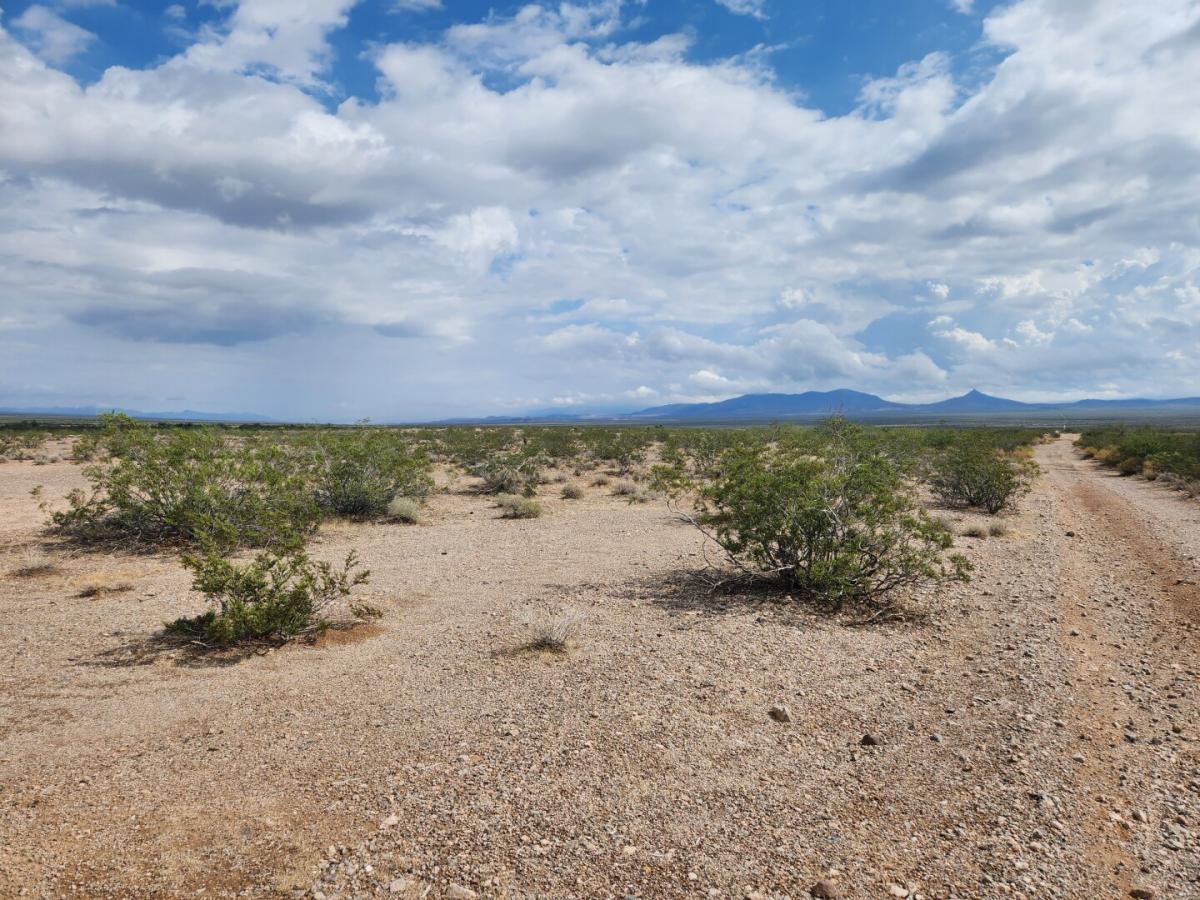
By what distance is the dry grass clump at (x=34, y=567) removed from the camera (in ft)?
34.6

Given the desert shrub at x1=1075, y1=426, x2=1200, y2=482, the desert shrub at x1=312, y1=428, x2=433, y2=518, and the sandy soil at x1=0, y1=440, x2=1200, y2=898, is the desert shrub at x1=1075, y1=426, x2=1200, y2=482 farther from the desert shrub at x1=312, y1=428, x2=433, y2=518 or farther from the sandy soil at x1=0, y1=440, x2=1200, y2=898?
the desert shrub at x1=312, y1=428, x2=433, y2=518

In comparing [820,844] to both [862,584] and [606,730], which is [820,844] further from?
[862,584]

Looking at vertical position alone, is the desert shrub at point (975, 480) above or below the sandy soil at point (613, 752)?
above

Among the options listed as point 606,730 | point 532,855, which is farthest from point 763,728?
point 532,855

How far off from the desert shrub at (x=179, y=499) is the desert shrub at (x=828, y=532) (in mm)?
8325

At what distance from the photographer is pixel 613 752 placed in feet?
16.4

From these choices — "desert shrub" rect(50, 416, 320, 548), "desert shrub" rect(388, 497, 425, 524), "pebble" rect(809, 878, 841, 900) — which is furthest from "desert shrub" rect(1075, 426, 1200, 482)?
"desert shrub" rect(50, 416, 320, 548)

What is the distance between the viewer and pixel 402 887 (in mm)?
3602

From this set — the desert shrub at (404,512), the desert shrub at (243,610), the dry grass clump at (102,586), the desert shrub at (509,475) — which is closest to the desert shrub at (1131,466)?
the desert shrub at (509,475)

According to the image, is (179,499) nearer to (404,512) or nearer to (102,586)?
(102,586)

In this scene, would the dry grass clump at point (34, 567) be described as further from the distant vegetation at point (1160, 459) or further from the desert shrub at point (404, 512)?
the distant vegetation at point (1160, 459)

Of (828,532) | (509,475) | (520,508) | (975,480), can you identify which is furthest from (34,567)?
(975,480)

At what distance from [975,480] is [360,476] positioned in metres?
16.9

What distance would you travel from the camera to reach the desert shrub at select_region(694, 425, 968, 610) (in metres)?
8.69
